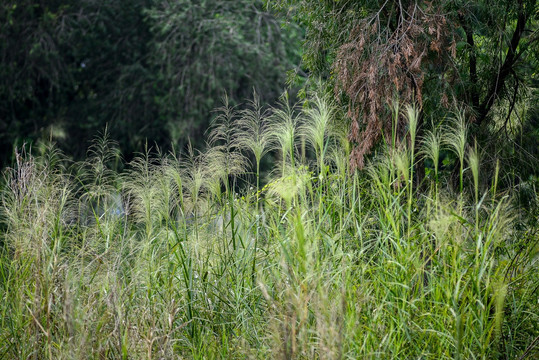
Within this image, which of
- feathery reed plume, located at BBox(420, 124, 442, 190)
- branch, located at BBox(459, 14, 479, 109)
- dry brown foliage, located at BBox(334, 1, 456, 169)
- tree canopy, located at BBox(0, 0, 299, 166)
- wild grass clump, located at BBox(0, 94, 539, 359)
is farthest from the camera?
tree canopy, located at BBox(0, 0, 299, 166)

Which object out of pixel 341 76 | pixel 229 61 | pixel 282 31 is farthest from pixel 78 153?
pixel 341 76

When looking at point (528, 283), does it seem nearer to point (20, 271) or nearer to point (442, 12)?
point (442, 12)

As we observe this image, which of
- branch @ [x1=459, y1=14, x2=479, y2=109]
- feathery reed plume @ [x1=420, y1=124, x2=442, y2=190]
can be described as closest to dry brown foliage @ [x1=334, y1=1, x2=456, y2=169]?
branch @ [x1=459, y1=14, x2=479, y2=109]

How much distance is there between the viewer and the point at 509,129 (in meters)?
6.04

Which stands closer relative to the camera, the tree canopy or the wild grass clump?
the wild grass clump

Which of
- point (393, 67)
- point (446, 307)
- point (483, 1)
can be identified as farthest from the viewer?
point (483, 1)

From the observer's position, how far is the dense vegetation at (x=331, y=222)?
131 inches

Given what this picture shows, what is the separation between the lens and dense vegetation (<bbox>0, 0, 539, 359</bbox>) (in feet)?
11.0

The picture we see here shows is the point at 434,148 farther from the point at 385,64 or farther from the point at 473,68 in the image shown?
the point at 473,68

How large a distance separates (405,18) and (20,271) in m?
3.62

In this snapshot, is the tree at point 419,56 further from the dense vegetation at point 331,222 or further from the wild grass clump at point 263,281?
the wild grass clump at point 263,281

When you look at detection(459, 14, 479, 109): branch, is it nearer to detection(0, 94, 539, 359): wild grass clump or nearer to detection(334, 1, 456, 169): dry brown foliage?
detection(334, 1, 456, 169): dry brown foliage

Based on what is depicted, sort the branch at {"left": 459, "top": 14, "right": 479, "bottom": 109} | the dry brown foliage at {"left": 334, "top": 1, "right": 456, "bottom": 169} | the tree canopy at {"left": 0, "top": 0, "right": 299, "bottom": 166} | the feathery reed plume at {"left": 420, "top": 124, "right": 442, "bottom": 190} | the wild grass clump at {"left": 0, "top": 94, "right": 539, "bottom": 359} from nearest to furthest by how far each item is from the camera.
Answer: the wild grass clump at {"left": 0, "top": 94, "right": 539, "bottom": 359}, the feathery reed plume at {"left": 420, "top": 124, "right": 442, "bottom": 190}, the dry brown foliage at {"left": 334, "top": 1, "right": 456, "bottom": 169}, the branch at {"left": 459, "top": 14, "right": 479, "bottom": 109}, the tree canopy at {"left": 0, "top": 0, "right": 299, "bottom": 166}

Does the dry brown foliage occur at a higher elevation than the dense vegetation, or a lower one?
higher
